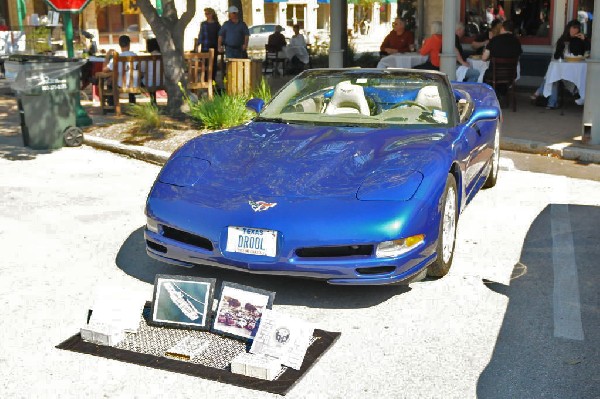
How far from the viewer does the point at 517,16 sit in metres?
17.7

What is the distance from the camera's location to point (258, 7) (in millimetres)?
48125

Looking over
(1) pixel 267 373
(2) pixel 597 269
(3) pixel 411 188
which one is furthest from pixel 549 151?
(1) pixel 267 373

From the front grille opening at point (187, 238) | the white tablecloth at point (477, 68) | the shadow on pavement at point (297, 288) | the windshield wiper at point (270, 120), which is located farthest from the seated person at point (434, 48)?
the front grille opening at point (187, 238)

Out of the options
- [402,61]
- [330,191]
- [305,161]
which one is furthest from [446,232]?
[402,61]

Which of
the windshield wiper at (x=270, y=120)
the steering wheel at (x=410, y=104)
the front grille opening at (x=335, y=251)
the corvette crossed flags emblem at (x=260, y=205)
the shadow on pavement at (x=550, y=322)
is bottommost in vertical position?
the shadow on pavement at (x=550, y=322)

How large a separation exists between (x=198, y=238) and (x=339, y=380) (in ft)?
5.05

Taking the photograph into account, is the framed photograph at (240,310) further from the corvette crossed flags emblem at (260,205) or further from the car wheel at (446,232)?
the car wheel at (446,232)

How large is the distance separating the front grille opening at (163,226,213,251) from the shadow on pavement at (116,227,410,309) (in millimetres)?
432

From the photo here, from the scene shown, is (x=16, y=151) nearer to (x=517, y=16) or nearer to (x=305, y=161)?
(x=305, y=161)

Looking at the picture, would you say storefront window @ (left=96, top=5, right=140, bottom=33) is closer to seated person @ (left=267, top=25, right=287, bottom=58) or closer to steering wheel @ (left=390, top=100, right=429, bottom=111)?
seated person @ (left=267, top=25, right=287, bottom=58)

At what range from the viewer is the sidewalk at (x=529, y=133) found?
10.1 meters

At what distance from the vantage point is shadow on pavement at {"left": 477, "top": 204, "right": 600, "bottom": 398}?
4137mm

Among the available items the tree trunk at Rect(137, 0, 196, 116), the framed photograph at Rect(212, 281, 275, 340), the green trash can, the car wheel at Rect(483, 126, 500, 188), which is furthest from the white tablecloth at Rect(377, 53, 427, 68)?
the framed photograph at Rect(212, 281, 275, 340)

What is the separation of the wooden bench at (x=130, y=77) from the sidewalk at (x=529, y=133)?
0.38m
